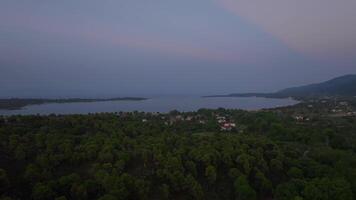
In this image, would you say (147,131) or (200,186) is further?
(147,131)

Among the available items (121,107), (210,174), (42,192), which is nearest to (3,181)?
(42,192)

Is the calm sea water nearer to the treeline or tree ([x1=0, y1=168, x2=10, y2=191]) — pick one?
the treeline

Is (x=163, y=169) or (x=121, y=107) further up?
(x=121, y=107)

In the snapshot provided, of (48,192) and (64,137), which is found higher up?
(64,137)

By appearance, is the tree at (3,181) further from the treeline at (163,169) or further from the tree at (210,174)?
the tree at (210,174)

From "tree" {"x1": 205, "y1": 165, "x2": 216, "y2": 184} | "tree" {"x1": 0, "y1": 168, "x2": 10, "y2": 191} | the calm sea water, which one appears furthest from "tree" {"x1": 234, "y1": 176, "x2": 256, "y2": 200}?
the calm sea water

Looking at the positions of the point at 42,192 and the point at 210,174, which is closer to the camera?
the point at 42,192

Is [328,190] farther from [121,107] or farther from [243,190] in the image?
[121,107]

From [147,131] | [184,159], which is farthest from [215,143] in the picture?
[147,131]

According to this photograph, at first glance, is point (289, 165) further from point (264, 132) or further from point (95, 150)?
point (264, 132)
